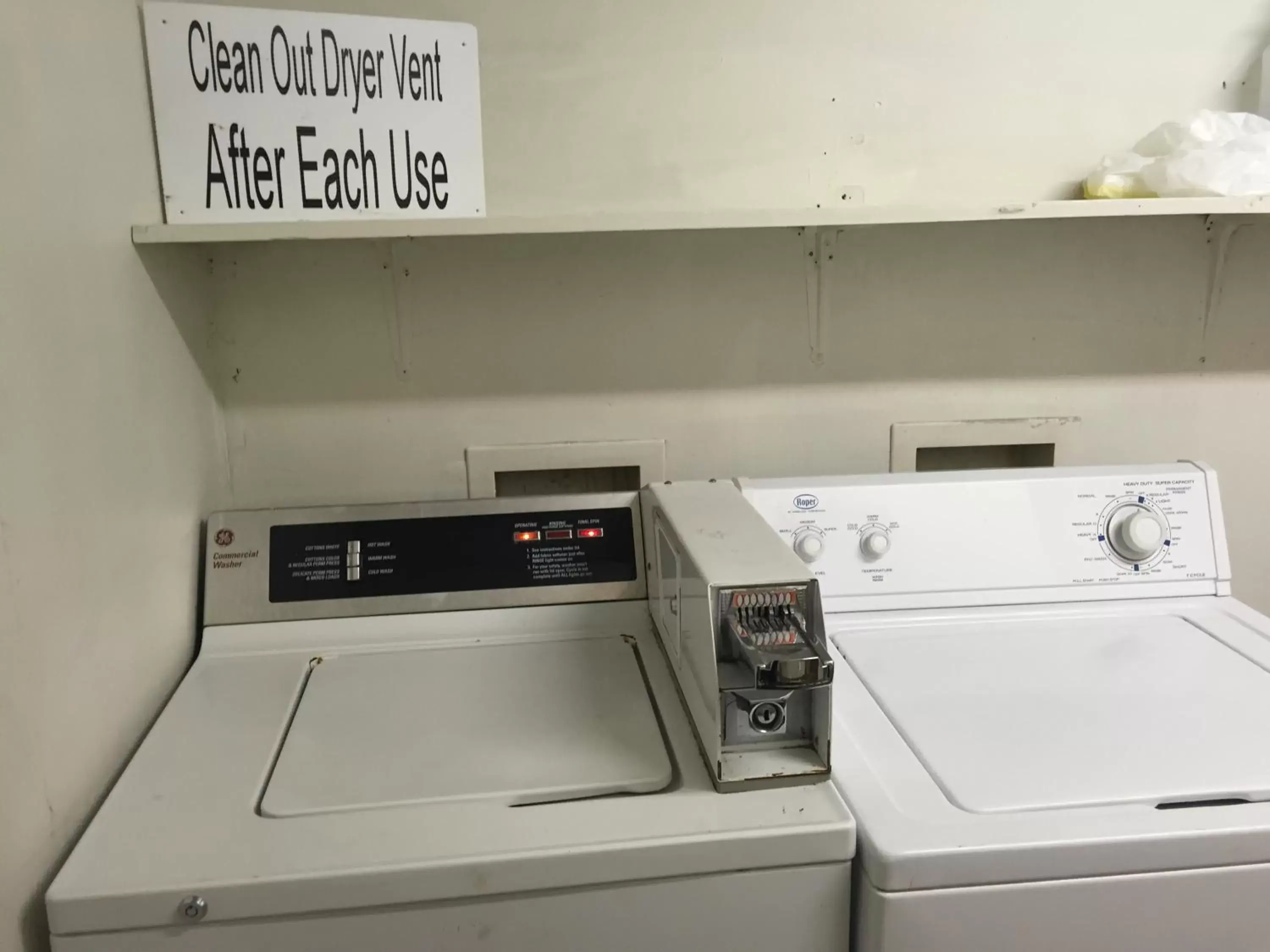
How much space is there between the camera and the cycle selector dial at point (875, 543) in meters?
1.16

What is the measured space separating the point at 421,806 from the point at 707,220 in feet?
2.36

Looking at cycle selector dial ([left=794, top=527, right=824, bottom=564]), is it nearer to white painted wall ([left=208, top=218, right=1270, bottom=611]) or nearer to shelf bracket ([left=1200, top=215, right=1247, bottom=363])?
white painted wall ([left=208, top=218, right=1270, bottom=611])

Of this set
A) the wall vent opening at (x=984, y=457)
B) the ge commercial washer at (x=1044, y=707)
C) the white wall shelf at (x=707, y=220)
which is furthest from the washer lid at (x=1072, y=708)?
the white wall shelf at (x=707, y=220)

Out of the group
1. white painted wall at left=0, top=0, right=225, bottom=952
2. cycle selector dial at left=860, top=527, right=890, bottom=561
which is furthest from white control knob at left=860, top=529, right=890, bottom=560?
white painted wall at left=0, top=0, right=225, bottom=952

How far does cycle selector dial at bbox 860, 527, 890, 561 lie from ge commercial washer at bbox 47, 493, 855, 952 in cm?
30

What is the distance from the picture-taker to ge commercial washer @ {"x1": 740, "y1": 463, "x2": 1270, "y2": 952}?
29.3 inches

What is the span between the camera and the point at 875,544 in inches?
45.4

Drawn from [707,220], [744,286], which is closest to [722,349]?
[744,286]

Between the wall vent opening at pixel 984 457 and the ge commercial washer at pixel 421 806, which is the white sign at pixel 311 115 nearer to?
the ge commercial washer at pixel 421 806

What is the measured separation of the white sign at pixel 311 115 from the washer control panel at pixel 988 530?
0.61 m

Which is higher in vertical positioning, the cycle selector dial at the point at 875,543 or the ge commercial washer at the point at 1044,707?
the cycle selector dial at the point at 875,543

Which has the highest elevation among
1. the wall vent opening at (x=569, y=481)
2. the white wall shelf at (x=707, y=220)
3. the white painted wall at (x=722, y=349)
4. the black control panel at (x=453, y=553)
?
the white wall shelf at (x=707, y=220)

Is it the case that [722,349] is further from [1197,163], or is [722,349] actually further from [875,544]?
[1197,163]

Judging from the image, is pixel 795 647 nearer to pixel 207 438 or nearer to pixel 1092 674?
pixel 1092 674
